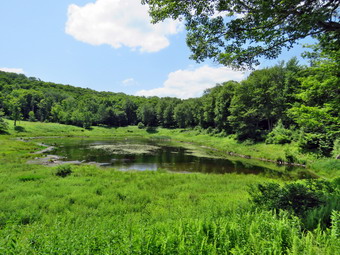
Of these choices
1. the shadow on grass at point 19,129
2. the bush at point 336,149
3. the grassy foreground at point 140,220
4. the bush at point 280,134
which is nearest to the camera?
the grassy foreground at point 140,220

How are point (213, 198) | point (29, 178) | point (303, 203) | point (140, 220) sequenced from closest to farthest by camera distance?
point (303, 203) → point (140, 220) → point (213, 198) → point (29, 178)

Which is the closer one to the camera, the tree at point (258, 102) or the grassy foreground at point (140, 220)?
the grassy foreground at point (140, 220)

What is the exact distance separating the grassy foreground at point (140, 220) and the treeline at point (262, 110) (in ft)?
34.8

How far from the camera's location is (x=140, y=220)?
772 centimetres

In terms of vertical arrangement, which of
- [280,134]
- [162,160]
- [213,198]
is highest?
[280,134]

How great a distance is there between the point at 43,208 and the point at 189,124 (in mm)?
90793

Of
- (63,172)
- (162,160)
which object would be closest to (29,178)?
(63,172)

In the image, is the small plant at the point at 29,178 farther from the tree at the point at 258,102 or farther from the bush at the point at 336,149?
the tree at the point at 258,102

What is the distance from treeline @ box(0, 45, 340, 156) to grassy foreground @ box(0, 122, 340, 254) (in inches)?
418

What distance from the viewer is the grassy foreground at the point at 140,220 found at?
4.23m

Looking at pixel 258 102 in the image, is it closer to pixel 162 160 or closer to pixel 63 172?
pixel 162 160

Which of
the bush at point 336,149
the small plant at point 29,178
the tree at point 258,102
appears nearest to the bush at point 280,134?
the tree at point 258,102

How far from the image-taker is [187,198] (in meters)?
12.7

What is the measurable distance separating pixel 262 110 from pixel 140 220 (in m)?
52.3
